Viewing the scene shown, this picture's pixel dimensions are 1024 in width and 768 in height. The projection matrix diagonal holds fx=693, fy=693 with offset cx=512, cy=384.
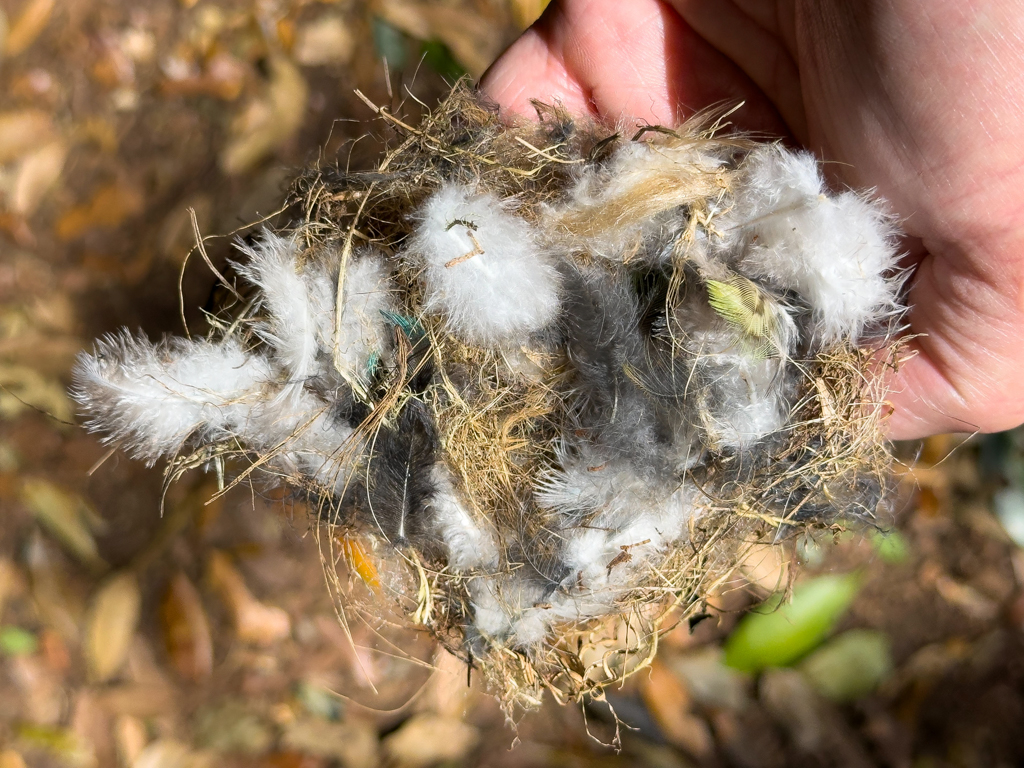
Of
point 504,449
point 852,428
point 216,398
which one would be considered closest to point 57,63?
point 216,398

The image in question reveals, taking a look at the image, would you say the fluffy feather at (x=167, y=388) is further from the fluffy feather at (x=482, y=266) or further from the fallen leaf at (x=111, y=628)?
the fallen leaf at (x=111, y=628)

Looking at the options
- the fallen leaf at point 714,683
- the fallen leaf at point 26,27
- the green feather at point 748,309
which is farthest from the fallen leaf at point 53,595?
the green feather at point 748,309

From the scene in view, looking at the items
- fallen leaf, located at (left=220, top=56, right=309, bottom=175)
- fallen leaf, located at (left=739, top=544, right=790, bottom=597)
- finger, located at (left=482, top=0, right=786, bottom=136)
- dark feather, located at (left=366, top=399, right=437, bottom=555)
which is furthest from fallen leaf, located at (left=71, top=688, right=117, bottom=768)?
finger, located at (left=482, top=0, right=786, bottom=136)

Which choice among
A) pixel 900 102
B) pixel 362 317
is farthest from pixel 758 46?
pixel 362 317

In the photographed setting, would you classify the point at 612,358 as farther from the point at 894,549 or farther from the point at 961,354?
the point at 894,549

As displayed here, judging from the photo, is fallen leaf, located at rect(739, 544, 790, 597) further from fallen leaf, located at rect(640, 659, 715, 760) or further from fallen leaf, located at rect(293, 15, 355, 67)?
fallen leaf, located at rect(293, 15, 355, 67)

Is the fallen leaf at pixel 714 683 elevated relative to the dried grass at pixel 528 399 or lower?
lower
